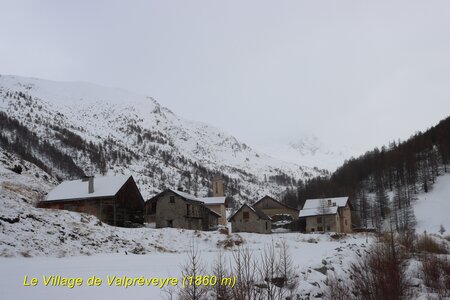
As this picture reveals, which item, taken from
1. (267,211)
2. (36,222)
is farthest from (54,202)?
(267,211)

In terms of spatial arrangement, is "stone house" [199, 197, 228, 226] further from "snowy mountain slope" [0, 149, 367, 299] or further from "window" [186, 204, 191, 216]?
"snowy mountain slope" [0, 149, 367, 299]

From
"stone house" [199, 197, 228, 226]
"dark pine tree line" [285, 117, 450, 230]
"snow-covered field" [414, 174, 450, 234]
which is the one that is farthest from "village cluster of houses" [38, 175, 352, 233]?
"dark pine tree line" [285, 117, 450, 230]

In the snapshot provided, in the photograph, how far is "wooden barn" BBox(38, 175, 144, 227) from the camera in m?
53.8

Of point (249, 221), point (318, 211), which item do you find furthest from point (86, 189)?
point (318, 211)

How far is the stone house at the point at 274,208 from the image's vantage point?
10150cm

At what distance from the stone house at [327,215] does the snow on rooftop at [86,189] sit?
41.2 meters

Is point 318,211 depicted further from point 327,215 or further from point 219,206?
point 219,206

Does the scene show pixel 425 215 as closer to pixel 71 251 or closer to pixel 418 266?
pixel 418 266

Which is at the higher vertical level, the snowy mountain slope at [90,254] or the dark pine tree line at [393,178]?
the dark pine tree line at [393,178]

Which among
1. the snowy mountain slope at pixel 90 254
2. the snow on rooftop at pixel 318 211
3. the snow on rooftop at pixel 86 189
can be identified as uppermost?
the snow on rooftop at pixel 86 189

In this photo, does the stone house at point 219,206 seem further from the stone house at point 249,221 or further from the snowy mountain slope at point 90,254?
the snowy mountain slope at point 90,254

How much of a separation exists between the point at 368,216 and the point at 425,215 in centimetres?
2156

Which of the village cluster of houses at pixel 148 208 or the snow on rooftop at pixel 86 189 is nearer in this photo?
the village cluster of houses at pixel 148 208

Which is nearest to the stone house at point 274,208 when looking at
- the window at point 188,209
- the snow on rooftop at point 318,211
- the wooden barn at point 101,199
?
the snow on rooftop at point 318,211
